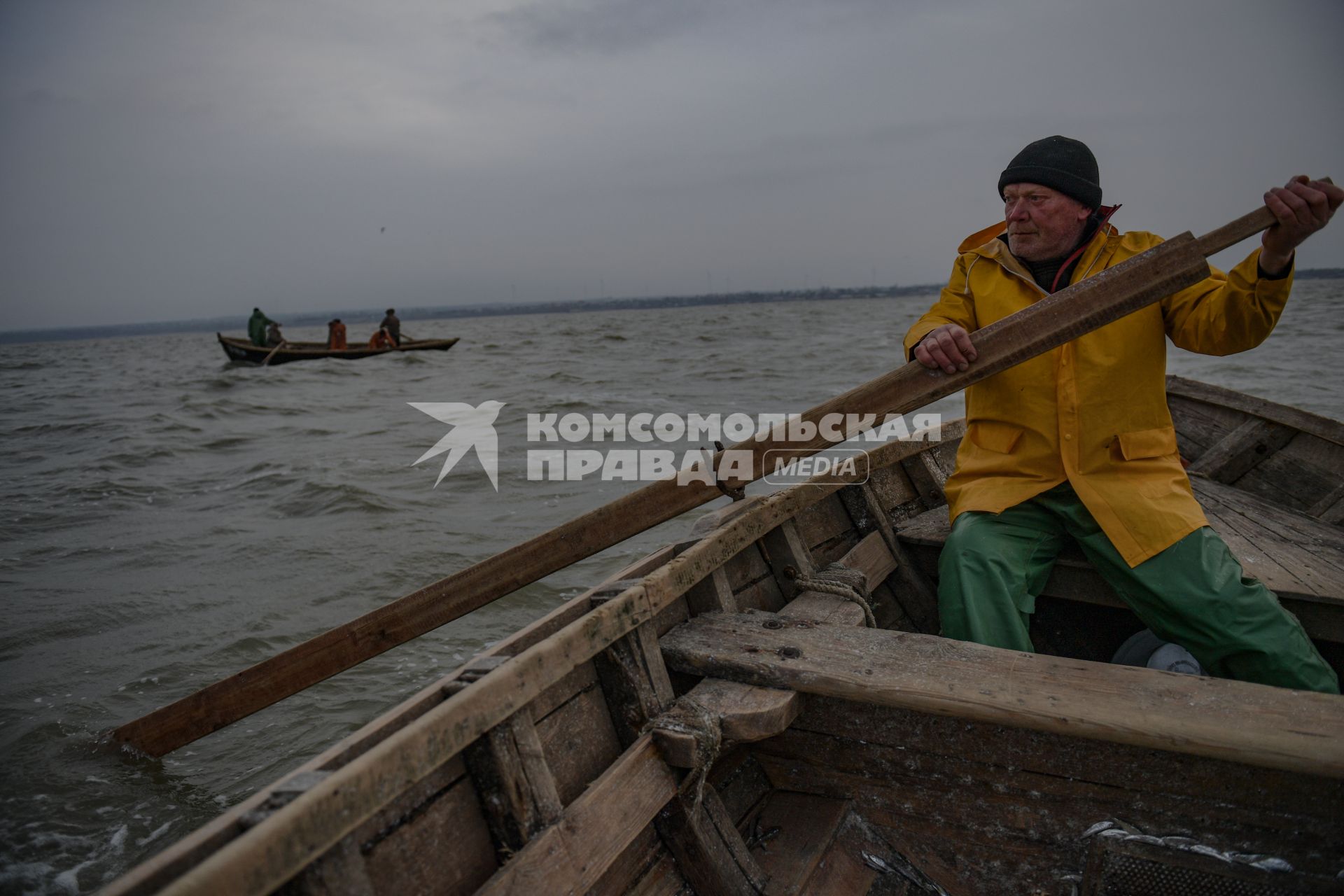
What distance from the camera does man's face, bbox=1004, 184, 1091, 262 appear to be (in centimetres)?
236

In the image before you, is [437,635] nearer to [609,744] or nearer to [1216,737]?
[609,744]

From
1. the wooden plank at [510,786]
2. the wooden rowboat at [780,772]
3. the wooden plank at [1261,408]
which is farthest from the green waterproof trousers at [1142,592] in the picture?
the wooden plank at [1261,408]

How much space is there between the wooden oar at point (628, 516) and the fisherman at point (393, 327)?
24694 mm

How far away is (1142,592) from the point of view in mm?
2221

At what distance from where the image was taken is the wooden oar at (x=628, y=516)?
2061 millimetres

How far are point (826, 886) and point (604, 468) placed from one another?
8221 mm

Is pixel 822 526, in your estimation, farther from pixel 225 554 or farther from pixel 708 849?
pixel 225 554

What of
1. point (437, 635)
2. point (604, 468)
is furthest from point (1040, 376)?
point (604, 468)

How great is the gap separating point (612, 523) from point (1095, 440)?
1.52 meters

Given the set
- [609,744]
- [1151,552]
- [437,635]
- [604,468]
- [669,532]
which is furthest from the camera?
[604,468]

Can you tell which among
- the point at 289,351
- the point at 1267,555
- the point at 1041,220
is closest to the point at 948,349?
the point at 1041,220

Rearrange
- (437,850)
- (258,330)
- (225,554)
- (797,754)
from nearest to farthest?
(437,850), (797,754), (225,554), (258,330)

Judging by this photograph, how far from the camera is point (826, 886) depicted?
190cm

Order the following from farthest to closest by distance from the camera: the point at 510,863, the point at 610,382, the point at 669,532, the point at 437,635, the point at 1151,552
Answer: the point at 610,382 < the point at 669,532 < the point at 437,635 < the point at 1151,552 < the point at 510,863
